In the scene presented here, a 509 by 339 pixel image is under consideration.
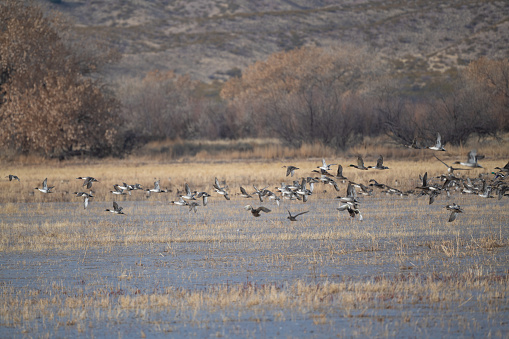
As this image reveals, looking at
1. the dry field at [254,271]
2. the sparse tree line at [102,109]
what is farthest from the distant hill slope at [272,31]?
the dry field at [254,271]

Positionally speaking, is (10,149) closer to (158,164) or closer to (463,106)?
(158,164)

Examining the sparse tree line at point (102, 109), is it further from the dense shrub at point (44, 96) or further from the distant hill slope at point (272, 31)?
the distant hill slope at point (272, 31)

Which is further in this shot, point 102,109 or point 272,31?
point 272,31

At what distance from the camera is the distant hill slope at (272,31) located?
113250 mm

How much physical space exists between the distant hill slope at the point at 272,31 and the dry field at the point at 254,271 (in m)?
80.3

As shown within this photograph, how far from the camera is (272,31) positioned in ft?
487

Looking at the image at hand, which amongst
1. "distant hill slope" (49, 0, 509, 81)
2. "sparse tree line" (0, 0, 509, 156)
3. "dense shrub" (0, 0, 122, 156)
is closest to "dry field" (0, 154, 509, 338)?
"dense shrub" (0, 0, 122, 156)

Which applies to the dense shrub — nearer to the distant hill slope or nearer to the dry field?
the dry field

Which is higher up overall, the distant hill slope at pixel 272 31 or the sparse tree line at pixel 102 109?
the distant hill slope at pixel 272 31

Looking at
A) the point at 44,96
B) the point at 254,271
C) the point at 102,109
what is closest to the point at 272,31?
the point at 102,109

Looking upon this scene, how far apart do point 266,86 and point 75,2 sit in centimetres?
11515

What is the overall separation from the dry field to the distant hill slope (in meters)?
80.3

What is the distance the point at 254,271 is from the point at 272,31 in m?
138

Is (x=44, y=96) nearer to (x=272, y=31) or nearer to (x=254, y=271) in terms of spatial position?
(x=254, y=271)
